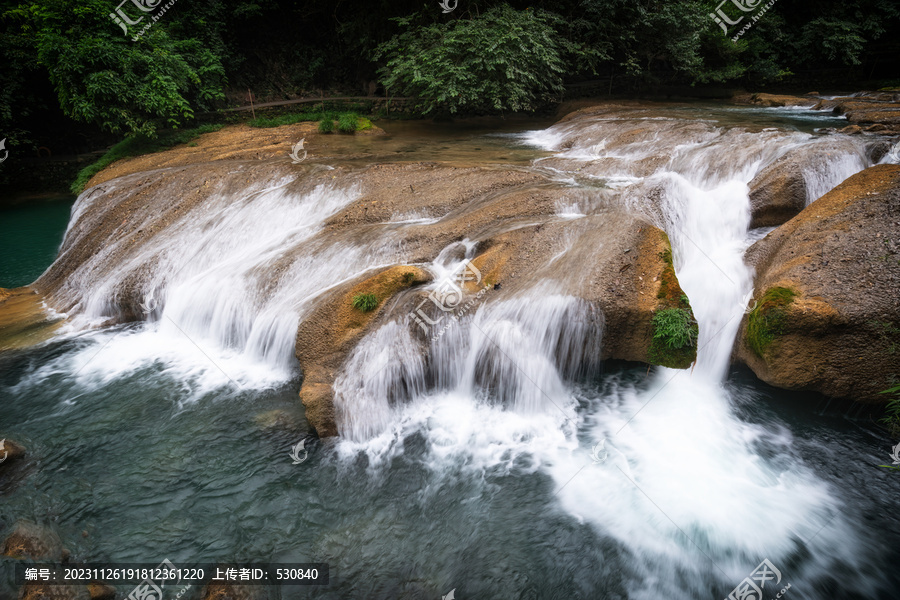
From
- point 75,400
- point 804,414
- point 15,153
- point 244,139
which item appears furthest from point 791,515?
point 15,153

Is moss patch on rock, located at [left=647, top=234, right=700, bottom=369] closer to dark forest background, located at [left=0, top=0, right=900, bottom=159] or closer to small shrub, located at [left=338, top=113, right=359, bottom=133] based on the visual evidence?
dark forest background, located at [left=0, top=0, right=900, bottom=159]

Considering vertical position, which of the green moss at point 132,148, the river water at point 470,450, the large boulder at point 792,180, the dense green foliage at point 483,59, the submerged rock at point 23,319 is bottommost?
the river water at point 470,450

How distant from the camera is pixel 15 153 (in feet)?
51.4

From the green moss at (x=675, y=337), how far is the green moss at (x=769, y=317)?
2.48ft

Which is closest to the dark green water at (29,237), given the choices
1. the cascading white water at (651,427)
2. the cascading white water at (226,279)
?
the cascading white water at (226,279)

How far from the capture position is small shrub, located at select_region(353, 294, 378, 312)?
19.3 feet

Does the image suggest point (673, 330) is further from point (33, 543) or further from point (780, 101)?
point (780, 101)

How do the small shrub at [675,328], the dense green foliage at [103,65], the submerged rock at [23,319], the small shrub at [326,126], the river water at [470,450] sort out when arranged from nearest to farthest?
the river water at [470,450] → the small shrub at [675,328] → the submerged rock at [23,319] → the dense green foliage at [103,65] → the small shrub at [326,126]

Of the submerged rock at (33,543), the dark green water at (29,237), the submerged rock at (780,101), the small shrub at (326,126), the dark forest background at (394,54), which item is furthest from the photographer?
the small shrub at (326,126)

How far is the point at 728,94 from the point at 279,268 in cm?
1977

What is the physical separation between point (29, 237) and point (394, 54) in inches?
484

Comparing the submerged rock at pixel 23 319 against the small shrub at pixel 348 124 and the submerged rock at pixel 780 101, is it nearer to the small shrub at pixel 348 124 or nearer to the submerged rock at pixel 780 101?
the small shrub at pixel 348 124

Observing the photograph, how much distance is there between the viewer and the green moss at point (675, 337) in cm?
502

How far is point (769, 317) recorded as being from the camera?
4.99 m
